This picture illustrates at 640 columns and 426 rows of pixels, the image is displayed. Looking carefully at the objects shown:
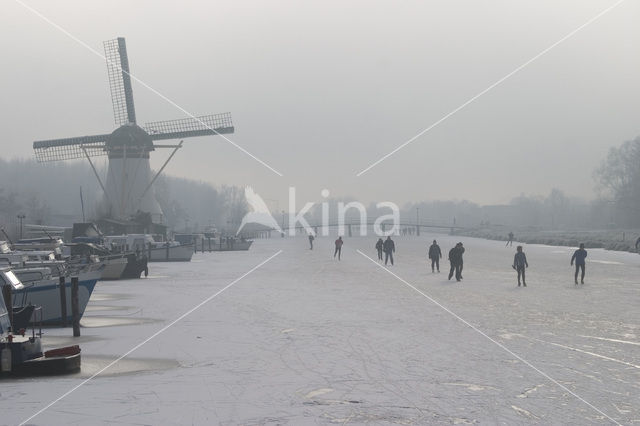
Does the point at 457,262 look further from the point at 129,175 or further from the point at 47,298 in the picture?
the point at 129,175

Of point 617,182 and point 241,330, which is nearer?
point 241,330

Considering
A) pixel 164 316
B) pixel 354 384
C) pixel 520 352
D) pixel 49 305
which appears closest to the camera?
pixel 354 384

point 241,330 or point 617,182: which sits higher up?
point 617,182

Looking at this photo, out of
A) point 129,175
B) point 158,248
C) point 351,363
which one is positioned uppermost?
point 129,175

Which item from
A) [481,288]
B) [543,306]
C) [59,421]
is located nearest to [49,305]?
[59,421]

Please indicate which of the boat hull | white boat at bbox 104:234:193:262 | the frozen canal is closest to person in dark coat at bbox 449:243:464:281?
the frozen canal

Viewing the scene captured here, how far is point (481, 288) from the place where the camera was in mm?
31375

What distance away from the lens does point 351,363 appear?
1386cm

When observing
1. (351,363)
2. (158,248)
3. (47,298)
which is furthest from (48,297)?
(158,248)

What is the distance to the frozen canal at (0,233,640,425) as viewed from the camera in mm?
10250

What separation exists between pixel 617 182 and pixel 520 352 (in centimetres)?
13617

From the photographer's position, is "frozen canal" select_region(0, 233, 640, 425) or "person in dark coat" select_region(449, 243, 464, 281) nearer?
"frozen canal" select_region(0, 233, 640, 425)

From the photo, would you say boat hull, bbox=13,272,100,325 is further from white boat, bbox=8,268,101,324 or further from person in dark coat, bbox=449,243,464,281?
person in dark coat, bbox=449,243,464,281

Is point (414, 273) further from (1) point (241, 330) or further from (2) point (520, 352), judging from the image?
(2) point (520, 352)
